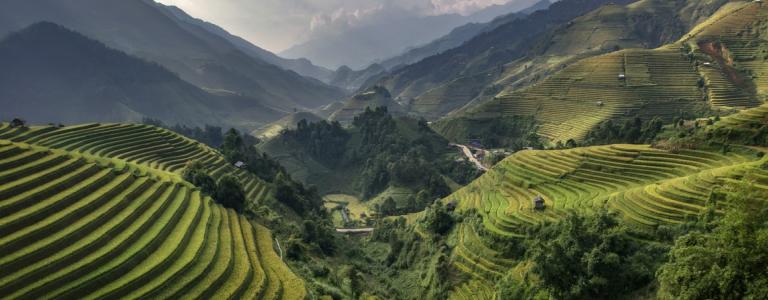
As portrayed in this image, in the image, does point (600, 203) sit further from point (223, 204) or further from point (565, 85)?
point (565, 85)

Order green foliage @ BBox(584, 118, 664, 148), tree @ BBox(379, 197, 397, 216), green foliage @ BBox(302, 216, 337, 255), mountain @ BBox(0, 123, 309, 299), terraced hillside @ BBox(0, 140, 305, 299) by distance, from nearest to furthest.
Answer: terraced hillside @ BBox(0, 140, 305, 299) < mountain @ BBox(0, 123, 309, 299) < green foliage @ BBox(302, 216, 337, 255) < green foliage @ BBox(584, 118, 664, 148) < tree @ BBox(379, 197, 397, 216)

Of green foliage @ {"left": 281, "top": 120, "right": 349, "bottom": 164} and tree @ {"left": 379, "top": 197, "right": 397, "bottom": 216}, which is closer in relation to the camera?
tree @ {"left": 379, "top": 197, "right": 397, "bottom": 216}

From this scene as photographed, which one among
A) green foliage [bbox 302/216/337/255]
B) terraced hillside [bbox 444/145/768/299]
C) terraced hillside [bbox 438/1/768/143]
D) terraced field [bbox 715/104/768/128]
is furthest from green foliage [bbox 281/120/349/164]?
terraced field [bbox 715/104/768/128]

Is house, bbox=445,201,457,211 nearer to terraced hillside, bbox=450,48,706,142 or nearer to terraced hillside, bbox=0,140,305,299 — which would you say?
terraced hillside, bbox=0,140,305,299

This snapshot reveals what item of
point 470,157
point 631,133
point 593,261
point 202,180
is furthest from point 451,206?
point 470,157

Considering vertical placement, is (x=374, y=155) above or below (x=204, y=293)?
below

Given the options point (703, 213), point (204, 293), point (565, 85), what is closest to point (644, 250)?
point (703, 213)
